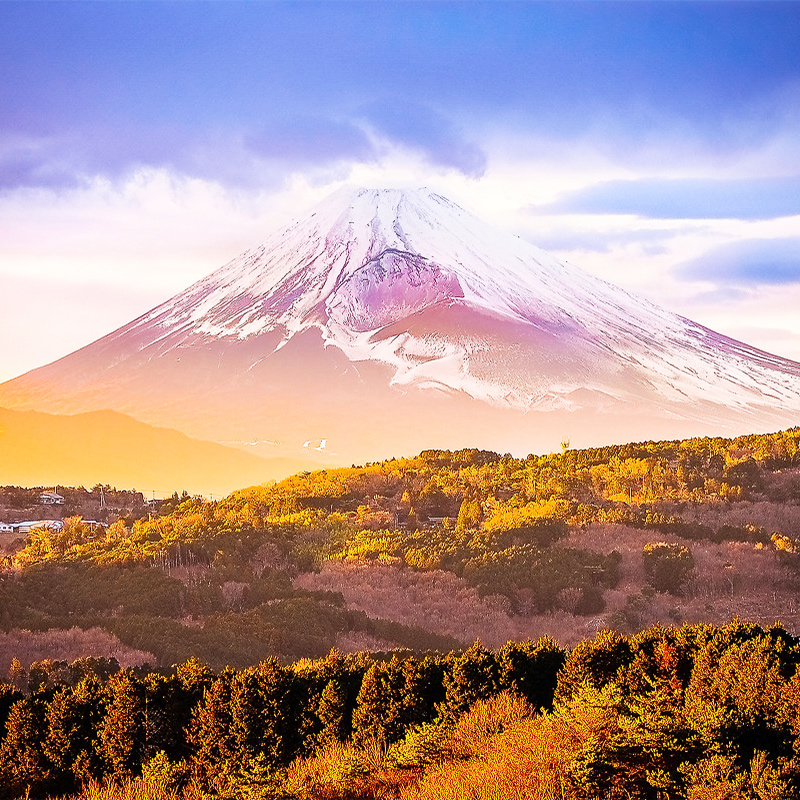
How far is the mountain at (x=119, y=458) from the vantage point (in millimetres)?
50312

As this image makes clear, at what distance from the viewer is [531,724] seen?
12453 mm

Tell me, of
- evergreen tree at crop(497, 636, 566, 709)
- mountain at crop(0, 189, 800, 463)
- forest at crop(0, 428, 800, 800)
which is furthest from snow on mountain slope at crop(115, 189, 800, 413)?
evergreen tree at crop(497, 636, 566, 709)

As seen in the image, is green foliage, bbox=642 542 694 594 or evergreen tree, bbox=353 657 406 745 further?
green foliage, bbox=642 542 694 594

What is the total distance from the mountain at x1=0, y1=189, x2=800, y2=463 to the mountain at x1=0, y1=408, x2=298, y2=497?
2.00 metres

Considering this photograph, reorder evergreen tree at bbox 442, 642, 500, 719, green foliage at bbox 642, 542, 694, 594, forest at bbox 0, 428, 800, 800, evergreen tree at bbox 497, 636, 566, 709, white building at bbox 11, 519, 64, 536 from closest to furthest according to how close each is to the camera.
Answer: forest at bbox 0, 428, 800, 800 < evergreen tree at bbox 442, 642, 500, 719 < evergreen tree at bbox 497, 636, 566, 709 < green foliage at bbox 642, 542, 694, 594 < white building at bbox 11, 519, 64, 536

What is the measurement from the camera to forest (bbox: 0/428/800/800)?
10898 mm

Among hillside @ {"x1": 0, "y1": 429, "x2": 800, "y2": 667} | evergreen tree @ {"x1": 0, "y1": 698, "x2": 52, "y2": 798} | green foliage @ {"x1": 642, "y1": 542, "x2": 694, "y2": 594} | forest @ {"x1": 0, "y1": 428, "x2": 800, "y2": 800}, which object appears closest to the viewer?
forest @ {"x1": 0, "y1": 428, "x2": 800, "y2": 800}

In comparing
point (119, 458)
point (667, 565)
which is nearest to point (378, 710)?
point (667, 565)

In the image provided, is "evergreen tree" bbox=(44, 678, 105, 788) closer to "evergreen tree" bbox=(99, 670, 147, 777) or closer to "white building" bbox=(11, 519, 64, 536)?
"evergreen tree" bbox=(99, 670, 147, 777)

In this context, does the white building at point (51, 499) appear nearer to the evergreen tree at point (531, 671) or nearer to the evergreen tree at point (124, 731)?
the evergreen tree at point (124, 731)

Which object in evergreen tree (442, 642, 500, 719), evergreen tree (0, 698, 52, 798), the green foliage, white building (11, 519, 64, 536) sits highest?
white building (11, 519, 64, 536)

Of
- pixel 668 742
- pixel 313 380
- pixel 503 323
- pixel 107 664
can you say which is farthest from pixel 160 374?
pixel 668 742

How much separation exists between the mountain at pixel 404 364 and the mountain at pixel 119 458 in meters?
2.00

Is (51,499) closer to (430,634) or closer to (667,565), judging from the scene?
(430,634)
